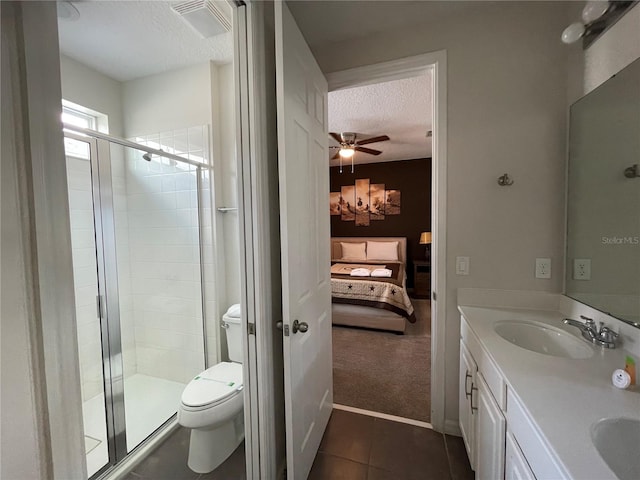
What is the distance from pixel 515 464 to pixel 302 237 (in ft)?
3.62

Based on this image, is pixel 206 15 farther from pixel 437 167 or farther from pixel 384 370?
pixel 384 370

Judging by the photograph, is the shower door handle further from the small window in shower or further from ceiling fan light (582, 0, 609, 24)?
ceiling fan light (582, 0, 609, 24)

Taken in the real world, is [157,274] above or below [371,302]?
above

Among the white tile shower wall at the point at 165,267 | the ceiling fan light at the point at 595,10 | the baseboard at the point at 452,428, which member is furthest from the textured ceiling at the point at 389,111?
the baseboard at the point at 452,428

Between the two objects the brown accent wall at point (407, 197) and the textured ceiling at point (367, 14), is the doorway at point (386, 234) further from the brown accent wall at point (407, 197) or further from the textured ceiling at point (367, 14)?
the textured ceiling at point (367, 14)

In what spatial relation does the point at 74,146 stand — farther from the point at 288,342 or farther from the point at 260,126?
the point at 288,342

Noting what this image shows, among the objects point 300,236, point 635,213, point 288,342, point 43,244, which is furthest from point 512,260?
point 43,244

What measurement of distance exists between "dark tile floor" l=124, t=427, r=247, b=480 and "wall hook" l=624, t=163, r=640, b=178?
2.28 meters

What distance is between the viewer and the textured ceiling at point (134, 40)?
1.50m

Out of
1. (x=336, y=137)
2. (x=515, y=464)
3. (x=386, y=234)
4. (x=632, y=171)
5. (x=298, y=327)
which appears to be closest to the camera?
(x=515, y=464)

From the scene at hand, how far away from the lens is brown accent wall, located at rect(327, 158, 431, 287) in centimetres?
499

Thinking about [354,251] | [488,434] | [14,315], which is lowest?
[488,434]

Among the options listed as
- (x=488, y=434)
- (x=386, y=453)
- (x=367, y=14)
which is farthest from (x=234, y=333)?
(x=367, y=14)

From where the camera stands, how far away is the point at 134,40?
172 cm
